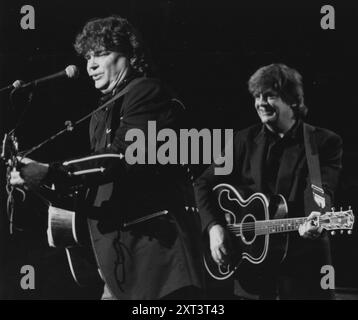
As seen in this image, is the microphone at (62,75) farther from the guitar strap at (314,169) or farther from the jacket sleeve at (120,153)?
the guitar strap at (314,169)

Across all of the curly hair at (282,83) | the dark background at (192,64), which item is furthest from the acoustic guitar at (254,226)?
the curly hair at (282,83)

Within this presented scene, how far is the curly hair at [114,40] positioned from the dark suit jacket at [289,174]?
865 mm

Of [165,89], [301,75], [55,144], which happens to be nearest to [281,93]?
[301,75]

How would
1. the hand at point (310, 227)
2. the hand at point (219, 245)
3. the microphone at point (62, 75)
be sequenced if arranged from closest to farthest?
1. the hand at point (310, 227)
2. the hand at point (219, 245)
3. the microphone at point (62, 75)

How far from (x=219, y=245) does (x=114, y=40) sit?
158cm

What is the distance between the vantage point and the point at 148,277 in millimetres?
5484

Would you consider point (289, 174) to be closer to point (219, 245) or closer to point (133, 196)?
point (219, 245)

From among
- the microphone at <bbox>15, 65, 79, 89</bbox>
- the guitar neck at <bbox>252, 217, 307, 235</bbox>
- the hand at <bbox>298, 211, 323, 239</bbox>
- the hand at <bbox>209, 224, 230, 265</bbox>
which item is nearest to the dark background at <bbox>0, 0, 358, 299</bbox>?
the microphone at <bbox>15, 65, 79, 89</bbox>

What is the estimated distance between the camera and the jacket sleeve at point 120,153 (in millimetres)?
5527

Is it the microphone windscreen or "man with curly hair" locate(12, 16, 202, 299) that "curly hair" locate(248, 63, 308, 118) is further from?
the microphone windscreen

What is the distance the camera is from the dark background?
18.8 ft

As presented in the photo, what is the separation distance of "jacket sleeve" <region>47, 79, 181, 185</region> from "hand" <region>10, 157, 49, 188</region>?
0.05m

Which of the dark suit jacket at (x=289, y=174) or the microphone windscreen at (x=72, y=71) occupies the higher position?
the microphone windscreen at (x=72, y=71)

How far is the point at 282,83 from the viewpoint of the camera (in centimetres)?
572
